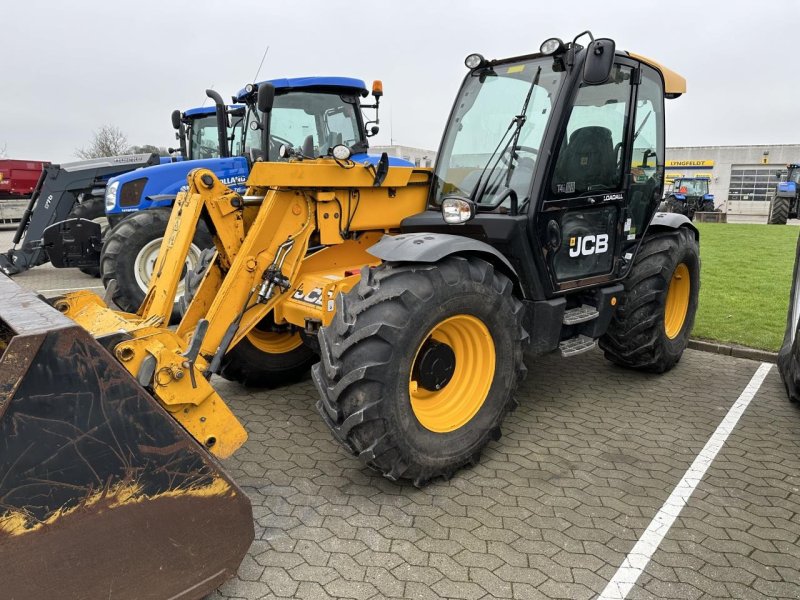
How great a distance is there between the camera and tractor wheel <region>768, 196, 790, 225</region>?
2502 cm

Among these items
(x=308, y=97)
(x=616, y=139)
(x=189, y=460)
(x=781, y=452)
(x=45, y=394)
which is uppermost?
(x=308, y=97)

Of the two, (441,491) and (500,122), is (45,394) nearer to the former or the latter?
(441,491)

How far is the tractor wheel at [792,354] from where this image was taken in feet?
14.3

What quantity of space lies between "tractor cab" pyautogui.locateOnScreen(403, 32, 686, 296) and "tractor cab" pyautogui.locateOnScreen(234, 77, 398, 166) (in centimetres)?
306

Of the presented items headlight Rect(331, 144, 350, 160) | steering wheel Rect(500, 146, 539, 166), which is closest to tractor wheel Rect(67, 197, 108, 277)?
headlight Rect(331, 144, 350, 160)

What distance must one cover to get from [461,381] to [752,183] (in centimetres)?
5156

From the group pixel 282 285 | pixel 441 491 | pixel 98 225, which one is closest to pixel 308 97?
pixel 98 225

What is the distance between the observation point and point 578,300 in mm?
4586

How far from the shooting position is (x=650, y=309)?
4.86 metres

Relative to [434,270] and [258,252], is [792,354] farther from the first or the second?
[258,252]

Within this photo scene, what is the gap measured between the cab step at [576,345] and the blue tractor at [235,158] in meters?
3.78

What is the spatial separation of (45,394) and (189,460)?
0.56 m

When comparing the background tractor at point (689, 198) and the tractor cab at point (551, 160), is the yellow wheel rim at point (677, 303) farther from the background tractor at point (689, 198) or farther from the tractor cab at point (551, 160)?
the background tractor at point (689, 198)

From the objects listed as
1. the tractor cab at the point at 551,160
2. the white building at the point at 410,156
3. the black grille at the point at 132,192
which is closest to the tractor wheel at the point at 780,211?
the white building at the point at 410,156
